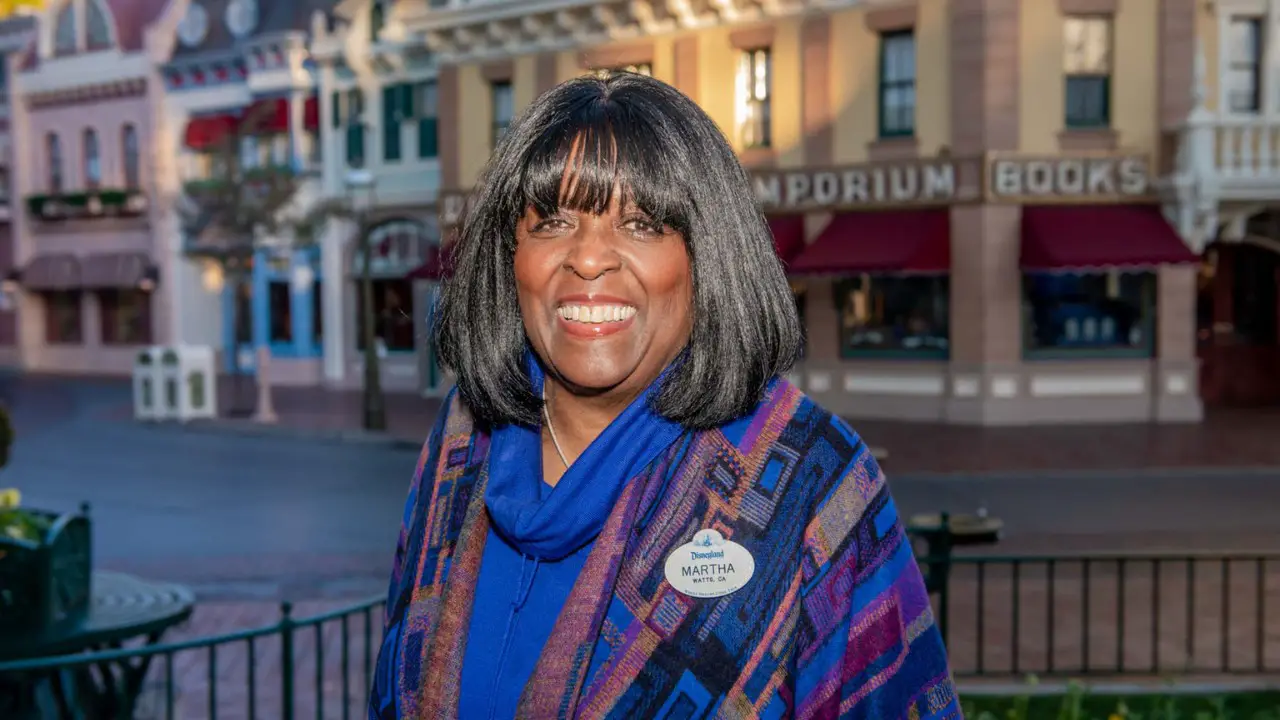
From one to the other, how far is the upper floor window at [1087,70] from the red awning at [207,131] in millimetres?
19840

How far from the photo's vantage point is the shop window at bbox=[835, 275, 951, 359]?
2155 centimetres

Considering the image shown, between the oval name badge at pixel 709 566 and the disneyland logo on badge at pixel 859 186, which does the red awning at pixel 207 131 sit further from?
the oval name badge at pixel 709 566

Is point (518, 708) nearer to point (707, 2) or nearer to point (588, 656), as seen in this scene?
point (588, 656)

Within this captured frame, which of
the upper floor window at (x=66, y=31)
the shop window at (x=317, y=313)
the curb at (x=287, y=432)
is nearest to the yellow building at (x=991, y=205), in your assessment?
the curb at (x=287, y=432)

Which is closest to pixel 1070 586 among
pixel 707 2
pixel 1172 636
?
pixel 1172 636

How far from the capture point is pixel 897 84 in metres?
21.6

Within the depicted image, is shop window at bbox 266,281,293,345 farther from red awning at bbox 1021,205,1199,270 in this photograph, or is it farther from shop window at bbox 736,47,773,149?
red awning at bbox 1021,205,1199,270

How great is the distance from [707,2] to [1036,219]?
6862mm

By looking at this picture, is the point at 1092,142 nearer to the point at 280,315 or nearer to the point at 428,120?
the point at 428,120

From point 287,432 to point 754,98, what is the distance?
377 inches

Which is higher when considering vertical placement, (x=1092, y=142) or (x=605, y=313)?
(x=1092, y=142)

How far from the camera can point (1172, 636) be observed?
24.4 feet

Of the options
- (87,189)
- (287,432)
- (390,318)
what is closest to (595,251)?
(287,432)

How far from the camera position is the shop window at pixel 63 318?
125 feet
